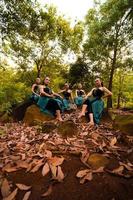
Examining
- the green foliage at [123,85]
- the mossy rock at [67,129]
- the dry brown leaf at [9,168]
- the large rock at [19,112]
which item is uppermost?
the green foliage at [123,85]

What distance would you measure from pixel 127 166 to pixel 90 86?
25.8m

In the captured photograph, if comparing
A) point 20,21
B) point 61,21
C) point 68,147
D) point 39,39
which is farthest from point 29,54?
point 68,147

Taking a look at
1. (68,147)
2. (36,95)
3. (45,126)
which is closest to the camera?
(68,147)

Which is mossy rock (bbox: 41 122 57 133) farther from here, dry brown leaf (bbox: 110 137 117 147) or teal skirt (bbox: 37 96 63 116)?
teal skirt (bbox: 37 96 63 116)

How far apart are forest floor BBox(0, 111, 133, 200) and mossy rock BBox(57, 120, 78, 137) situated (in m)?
0.05

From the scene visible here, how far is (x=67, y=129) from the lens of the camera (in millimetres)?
7254

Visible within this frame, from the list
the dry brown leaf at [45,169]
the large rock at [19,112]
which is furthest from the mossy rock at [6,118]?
the dry brown leaf at [45,169]

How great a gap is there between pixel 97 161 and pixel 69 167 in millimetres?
582

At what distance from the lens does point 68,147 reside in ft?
20.1

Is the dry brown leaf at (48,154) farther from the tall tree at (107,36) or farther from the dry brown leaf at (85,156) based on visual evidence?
the tall tree at (107,36)

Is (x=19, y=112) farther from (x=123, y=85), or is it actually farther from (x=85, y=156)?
(x=123, y=85)

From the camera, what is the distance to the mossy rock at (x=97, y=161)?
5.19m

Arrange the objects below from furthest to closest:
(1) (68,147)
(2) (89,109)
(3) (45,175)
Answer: (2) (89,109)
(1) (68,147)
(3) (45,175)

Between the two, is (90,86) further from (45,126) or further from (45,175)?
(45,175)
